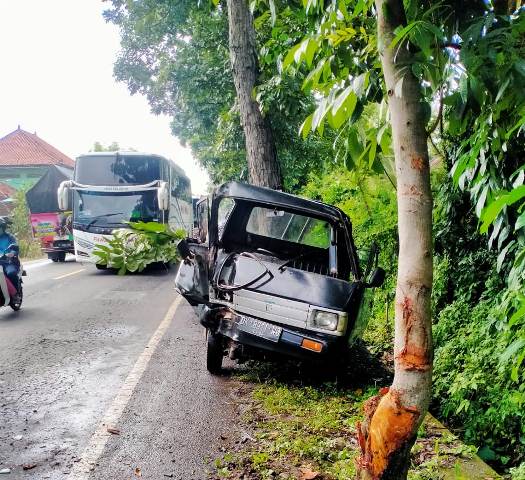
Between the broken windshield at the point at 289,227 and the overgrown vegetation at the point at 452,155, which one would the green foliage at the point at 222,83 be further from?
the broken windshield at the point at 289,227

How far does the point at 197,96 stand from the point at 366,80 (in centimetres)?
1357

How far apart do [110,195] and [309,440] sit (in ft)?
39.4

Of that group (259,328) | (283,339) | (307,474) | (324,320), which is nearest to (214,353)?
(259,328)

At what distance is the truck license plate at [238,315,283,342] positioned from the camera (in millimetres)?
4555

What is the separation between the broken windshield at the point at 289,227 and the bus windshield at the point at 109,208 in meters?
8.46

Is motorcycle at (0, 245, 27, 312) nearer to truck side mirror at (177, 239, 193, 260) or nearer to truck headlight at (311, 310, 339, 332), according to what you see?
truck side mirror at (177, 239, 193, 260)

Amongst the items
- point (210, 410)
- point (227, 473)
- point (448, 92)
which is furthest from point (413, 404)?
point (210, 410)

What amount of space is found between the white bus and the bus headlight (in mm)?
9994

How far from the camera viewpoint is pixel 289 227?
248 inches

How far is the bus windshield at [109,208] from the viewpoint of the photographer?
46.4 ft

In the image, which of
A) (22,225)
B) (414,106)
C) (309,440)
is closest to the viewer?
(414,106)

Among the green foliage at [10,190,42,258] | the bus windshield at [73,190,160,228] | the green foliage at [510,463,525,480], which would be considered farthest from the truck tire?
the green foliage at [10,190,42,258]

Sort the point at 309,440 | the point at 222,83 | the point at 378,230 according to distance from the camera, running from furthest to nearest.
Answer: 1. the point at 222,83
2. the point at 378,230
3. the point at 309,440

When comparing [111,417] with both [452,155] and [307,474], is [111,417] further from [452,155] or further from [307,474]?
[452,155]
